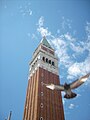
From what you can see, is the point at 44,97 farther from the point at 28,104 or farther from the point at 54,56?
the point at 54,56

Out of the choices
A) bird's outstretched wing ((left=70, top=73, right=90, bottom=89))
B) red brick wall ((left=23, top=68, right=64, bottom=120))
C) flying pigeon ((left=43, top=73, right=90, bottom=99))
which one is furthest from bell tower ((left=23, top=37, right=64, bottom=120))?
bird's outstretched wing ((left=70, top=73, right=90, bottom=89))

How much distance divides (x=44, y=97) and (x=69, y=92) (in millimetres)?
29941

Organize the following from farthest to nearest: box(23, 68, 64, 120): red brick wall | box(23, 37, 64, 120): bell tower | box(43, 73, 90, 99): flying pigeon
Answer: box(23, 37, 64, 120): bell tower
box(23, 68, 64, 120): red brick wall
box(43, 73, 90, 99): flying pigeon

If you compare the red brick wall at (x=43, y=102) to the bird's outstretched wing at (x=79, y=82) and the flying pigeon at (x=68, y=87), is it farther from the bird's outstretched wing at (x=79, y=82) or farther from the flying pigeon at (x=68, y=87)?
the bird's outstretched wing at (x=79, y=82)

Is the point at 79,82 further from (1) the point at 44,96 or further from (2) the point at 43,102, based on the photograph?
(1) the point at 44,96

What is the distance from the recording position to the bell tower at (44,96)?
37.6 m

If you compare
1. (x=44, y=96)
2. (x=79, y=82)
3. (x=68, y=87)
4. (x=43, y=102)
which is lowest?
(x=79, y=82)

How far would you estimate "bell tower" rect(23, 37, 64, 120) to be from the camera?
37644mm

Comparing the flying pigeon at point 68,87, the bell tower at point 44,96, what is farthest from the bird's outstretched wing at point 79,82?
the bell tower at point 44,96

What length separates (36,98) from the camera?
3922cm

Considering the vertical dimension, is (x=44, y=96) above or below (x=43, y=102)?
above

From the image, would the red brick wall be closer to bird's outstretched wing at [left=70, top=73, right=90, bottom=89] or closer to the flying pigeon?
the flying pigeon

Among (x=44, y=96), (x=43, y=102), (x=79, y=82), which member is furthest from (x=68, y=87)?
(x=44, y=96)

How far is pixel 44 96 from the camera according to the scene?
133ft
